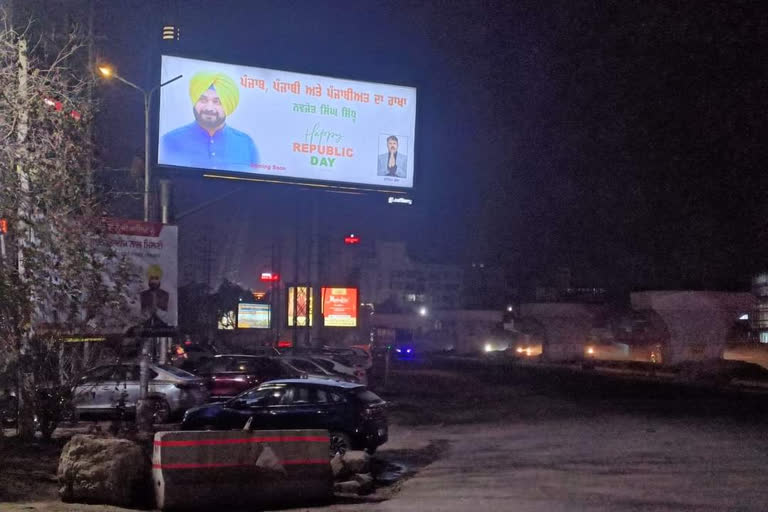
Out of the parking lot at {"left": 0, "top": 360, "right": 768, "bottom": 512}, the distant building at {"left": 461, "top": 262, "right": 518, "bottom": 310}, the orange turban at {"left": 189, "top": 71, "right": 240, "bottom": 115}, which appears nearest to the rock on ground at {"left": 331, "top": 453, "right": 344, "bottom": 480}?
the parking lot at {"left": 0, "top": 360, "right": 768, "bottom": 512}

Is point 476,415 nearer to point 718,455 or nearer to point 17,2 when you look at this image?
point 718,455

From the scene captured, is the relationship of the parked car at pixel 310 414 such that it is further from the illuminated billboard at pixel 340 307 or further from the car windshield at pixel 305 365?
the illuminated billboard at pixel 340 307

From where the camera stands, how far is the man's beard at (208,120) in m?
30.1

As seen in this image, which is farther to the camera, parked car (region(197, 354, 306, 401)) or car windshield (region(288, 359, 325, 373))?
car windshield (region(288, 359, 325, 373))

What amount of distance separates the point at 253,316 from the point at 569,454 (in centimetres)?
5072

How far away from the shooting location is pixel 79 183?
13578 mm

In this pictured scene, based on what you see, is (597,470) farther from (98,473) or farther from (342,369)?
(342,369)

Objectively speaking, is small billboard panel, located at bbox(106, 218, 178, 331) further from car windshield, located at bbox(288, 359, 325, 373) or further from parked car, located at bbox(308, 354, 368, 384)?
parked car, located at bbox(308, 354, 368, 384)

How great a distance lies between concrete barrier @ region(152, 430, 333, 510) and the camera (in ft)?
35.3

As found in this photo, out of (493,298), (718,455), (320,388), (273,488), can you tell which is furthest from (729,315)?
(493,298)

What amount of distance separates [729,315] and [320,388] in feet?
127

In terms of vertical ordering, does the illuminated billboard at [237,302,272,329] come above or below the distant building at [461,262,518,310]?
below

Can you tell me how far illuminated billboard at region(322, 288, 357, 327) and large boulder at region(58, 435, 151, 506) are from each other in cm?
4206

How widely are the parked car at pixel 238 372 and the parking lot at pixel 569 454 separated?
367 cm
